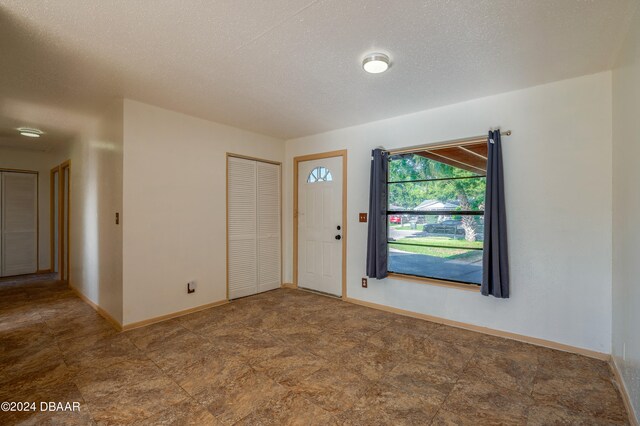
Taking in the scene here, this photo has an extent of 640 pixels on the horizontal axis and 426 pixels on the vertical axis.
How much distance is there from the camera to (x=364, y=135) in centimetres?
402

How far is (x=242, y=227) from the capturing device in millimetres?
4340

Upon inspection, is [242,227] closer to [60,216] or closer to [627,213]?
[60,216]

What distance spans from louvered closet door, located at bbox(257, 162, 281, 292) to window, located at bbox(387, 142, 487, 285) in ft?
6.24

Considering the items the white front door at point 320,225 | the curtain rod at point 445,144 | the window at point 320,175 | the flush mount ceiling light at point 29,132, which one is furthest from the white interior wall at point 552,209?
the flush mount ceiling light at point 29,132

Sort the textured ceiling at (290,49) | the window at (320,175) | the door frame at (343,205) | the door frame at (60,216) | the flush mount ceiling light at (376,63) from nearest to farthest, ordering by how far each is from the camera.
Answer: the textured ceiling at (290,49) → the flush mount ceiling light at (376,63) → the door frame at (343,205) → the window at (320,175) → the door frame at (60,216)

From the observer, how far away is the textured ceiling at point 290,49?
69.4 inches

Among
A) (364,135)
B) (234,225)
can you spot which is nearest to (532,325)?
(364,135)

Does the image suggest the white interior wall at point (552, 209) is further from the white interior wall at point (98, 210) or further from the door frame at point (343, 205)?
the white interior wall at point (98, 210)

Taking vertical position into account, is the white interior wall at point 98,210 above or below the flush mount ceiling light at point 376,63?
below

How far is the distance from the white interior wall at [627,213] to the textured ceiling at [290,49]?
0.96 feet

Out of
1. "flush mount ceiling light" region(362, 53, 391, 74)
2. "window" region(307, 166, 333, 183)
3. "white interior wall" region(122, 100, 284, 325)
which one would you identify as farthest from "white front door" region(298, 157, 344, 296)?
"flush mount ceiling light" region(362, 53, 391, 74)

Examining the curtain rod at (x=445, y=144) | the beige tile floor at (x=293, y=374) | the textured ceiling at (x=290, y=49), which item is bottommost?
the beige tile floor at (x=293, y=374)

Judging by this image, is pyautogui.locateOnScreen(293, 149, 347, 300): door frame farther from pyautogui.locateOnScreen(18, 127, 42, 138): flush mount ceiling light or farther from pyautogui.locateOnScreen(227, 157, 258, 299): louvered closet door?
pyautogui.locateOnScreen(18, 127, 42, 138): flush mount ceiling light

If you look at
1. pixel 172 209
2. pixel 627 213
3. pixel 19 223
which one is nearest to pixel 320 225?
pixel 172 209
